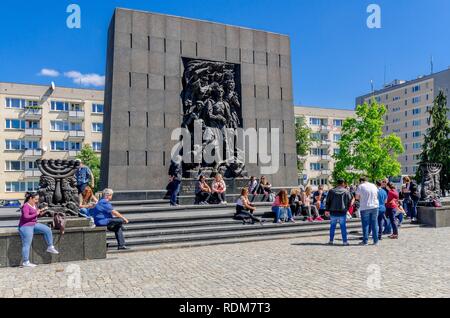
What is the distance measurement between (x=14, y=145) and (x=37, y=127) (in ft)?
12.9

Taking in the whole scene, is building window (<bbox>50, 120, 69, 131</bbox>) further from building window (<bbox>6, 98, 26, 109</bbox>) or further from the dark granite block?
the dark granite block

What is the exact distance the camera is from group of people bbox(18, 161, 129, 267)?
373 inches

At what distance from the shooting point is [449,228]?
1642cm

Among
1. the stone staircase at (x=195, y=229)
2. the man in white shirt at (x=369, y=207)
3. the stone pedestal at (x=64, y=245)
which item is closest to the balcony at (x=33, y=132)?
the stone staircase at (x=195, y=229)

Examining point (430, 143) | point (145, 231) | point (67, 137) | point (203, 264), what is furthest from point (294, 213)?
point (67, 137)

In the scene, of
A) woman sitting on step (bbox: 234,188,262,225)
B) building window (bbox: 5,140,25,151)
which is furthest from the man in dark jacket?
building window (bbox: 5,140,25,151)

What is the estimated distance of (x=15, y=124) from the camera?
186ft

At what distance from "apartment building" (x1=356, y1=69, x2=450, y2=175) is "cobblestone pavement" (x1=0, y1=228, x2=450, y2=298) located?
79020mm

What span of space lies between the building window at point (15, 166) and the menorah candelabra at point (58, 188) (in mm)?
50328

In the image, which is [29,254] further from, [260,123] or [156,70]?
[260,123]

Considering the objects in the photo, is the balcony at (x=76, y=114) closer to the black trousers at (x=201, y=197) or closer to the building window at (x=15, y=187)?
the building window at (x=15, y=187)

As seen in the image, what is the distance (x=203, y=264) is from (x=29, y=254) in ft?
13.6

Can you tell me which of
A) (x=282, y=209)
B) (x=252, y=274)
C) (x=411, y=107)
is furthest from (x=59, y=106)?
(x=411, y=107)

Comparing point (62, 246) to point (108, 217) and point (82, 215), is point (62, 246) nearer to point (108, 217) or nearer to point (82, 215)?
point (82, 215)
